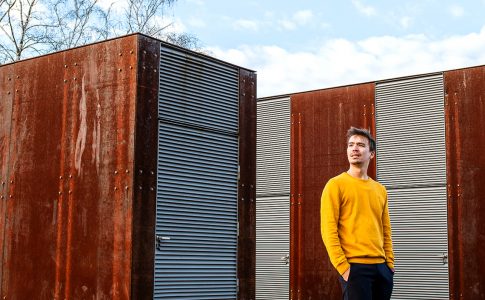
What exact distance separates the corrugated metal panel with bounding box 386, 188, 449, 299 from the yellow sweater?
638 cm

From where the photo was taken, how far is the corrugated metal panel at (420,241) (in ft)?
36.9

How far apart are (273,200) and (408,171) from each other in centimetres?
252

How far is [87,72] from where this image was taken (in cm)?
775

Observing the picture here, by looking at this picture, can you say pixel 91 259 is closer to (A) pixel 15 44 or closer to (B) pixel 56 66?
(B) pixel 56 66

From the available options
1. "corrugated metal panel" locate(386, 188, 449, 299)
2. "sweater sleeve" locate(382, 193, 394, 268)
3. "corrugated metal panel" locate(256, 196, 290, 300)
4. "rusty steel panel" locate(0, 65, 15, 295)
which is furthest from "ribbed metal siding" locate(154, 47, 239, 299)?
"corrugated metal panel" locate(256, 196, 290, 300)

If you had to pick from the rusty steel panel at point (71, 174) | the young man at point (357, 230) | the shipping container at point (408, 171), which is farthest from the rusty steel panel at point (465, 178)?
the young man at point (357, 230)

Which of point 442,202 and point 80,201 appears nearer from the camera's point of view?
point 80,201

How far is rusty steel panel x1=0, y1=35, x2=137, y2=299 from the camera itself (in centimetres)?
718

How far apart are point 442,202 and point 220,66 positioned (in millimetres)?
4851

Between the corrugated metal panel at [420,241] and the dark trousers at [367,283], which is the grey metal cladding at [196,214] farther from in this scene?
the corrugated metal panel at [420,241]

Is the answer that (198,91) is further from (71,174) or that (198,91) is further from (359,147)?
(359,147)

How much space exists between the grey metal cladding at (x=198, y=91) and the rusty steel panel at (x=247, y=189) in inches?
5.4

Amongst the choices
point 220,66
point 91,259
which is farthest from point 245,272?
point 220,66

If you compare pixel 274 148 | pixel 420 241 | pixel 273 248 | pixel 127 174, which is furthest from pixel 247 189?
pixel 274 148
